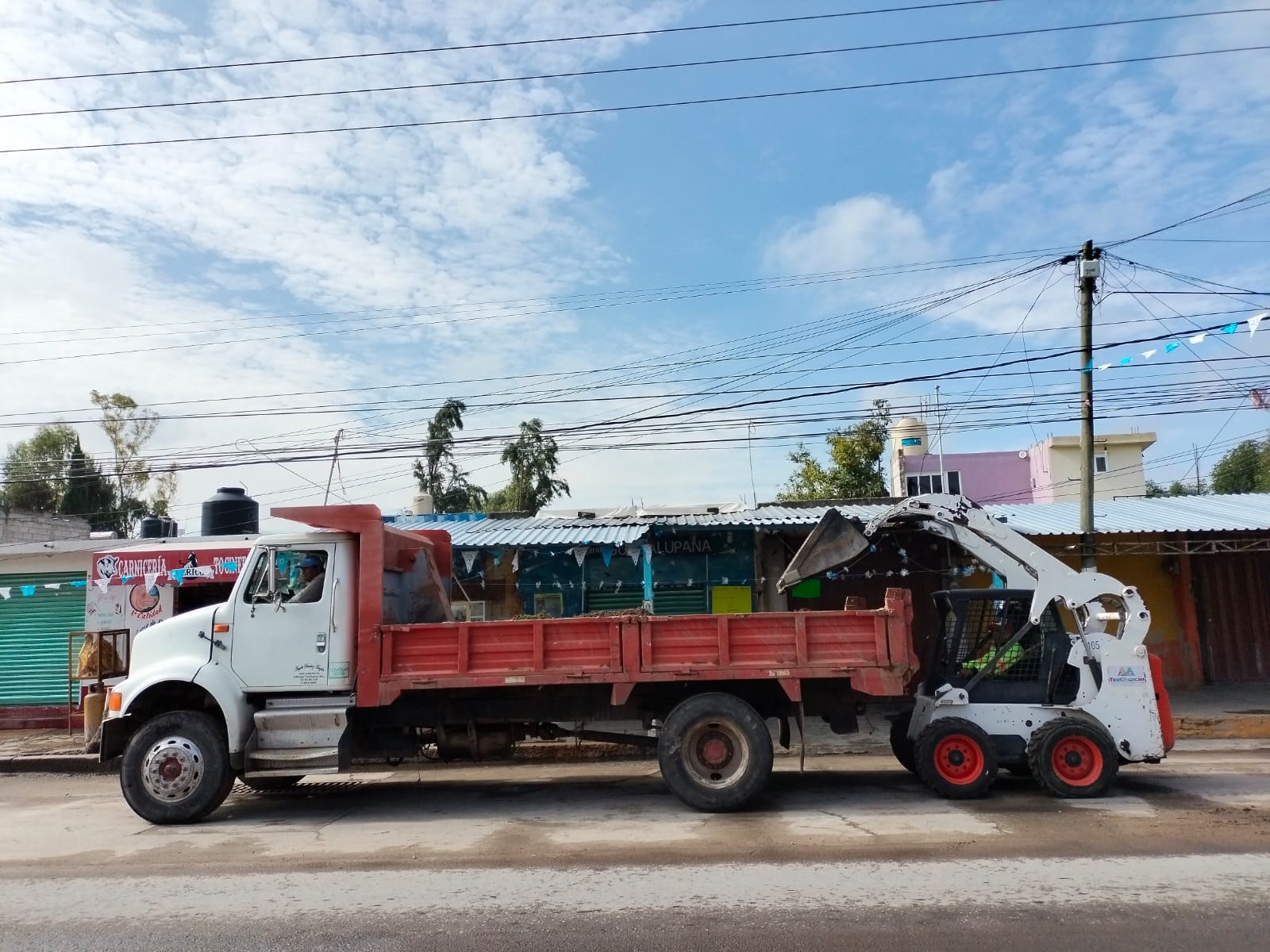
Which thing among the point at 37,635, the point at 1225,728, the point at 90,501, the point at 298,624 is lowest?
the point at 1225,728

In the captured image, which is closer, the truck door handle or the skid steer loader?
the skid steer loader

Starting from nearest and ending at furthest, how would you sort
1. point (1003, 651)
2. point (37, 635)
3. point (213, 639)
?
point (213, 639) → point (1003, 651) → point (37, 635)

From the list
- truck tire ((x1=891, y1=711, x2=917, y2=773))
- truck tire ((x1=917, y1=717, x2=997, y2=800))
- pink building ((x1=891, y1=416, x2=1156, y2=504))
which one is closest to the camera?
truck tire ((x1=917, y1=717, x2=997, y2=800))

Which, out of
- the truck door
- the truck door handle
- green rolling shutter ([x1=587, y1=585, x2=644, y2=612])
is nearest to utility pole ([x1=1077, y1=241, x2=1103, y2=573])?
green rolling shutter ([x1=587, y1=585, x2=644, y2=612])

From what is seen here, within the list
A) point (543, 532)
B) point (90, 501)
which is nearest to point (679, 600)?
point (543, 532)

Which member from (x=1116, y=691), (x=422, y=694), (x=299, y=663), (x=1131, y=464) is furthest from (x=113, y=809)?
(x=1131, y=464)

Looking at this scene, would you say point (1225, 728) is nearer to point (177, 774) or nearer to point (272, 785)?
point (272, 785)

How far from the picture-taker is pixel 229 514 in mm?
16672

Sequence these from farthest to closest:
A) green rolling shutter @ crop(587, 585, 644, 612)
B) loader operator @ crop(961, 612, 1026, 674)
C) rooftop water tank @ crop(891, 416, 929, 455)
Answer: rooftop water tank @ crop(891, 416, 929, 455) < green rolling shutter @ crop(587, 585, 644, 612) < loader operator @ crop(961, 612, 1026, 674)

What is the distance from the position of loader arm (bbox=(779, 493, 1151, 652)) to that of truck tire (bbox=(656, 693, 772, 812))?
1.74m

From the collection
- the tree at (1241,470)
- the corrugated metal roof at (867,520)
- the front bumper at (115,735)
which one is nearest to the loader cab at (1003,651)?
the corrugated metal roof at (867,520)

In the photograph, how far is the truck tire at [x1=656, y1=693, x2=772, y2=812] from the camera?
25.5 feet

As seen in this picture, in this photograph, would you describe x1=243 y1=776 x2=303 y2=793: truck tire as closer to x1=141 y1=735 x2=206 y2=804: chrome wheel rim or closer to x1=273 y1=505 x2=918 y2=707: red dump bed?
x1=141 y1=735 x2=206 y2=804: chrome wheel rim

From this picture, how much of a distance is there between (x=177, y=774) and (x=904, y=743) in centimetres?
705
